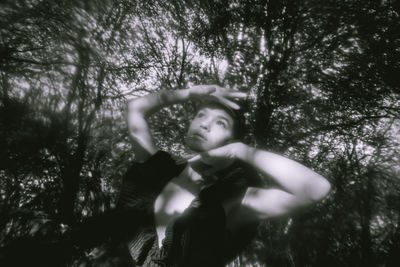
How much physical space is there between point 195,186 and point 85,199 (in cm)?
419

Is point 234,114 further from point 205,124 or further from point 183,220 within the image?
point 183,220

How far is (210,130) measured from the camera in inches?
54.4

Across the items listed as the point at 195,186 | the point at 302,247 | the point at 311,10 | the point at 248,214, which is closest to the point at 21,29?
the point at 195,186

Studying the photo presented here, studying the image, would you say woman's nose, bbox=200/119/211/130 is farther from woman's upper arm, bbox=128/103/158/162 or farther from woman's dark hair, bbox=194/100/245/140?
woman's upper arm, bbox=128/103/158/162

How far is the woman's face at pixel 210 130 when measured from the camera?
1.35 m

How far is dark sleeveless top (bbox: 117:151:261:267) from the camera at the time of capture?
1.13 metres

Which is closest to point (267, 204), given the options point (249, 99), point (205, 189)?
point (205, 189)

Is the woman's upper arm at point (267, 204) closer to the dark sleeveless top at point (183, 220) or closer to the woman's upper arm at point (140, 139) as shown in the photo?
the dark sleeveless top at point (183, 220)

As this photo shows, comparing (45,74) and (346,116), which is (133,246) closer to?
(45,74)

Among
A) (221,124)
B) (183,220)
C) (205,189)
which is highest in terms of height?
(221,124)

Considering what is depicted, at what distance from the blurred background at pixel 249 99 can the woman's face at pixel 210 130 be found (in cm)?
210

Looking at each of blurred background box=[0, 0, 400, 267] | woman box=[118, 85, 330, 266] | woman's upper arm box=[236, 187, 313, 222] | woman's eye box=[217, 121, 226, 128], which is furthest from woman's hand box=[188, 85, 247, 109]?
blurred background box=[0, 0, 400, 267]

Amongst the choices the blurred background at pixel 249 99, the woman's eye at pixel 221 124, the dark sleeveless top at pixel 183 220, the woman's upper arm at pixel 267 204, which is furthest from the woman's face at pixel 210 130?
the blurred background at pixel 249 99

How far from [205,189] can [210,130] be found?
0.35 meters
